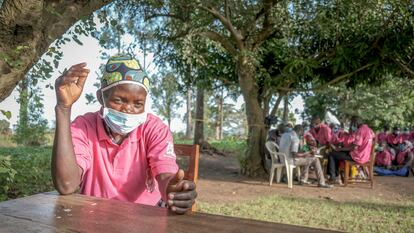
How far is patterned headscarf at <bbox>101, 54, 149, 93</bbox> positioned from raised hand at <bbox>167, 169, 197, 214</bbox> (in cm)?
64

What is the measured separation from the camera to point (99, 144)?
1.92 m

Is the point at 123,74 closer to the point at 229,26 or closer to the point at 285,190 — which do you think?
the point at 285,190

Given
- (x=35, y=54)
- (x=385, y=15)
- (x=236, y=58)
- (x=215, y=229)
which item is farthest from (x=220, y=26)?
(x=215, y=229)

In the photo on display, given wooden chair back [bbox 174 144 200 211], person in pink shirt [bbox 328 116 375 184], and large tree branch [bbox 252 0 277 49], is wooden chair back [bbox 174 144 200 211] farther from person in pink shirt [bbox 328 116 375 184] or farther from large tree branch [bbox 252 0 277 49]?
person in pink shirt [bbox 328 116 375 184]

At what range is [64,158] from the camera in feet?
5.23

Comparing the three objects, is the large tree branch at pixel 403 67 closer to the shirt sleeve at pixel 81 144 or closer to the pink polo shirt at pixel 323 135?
the pink polo shirt at pixel 323 135

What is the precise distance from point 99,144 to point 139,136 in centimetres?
20

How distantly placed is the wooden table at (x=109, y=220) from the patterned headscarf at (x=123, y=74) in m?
0.60

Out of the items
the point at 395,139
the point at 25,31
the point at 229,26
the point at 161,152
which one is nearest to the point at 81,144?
the point at 161,152

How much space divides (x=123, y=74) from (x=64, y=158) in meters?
0.51

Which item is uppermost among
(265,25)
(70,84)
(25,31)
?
(265,25)

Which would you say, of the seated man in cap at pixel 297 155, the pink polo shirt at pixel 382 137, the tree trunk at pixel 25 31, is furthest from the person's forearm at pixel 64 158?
the pink polo shirt at pixel 382 137

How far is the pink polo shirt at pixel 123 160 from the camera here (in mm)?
1880

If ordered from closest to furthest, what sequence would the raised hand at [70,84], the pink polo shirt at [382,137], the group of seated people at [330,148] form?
the raised hand at [70,84] < the group of seated people at [330,148] < the pink polo shirt at [382,137]
